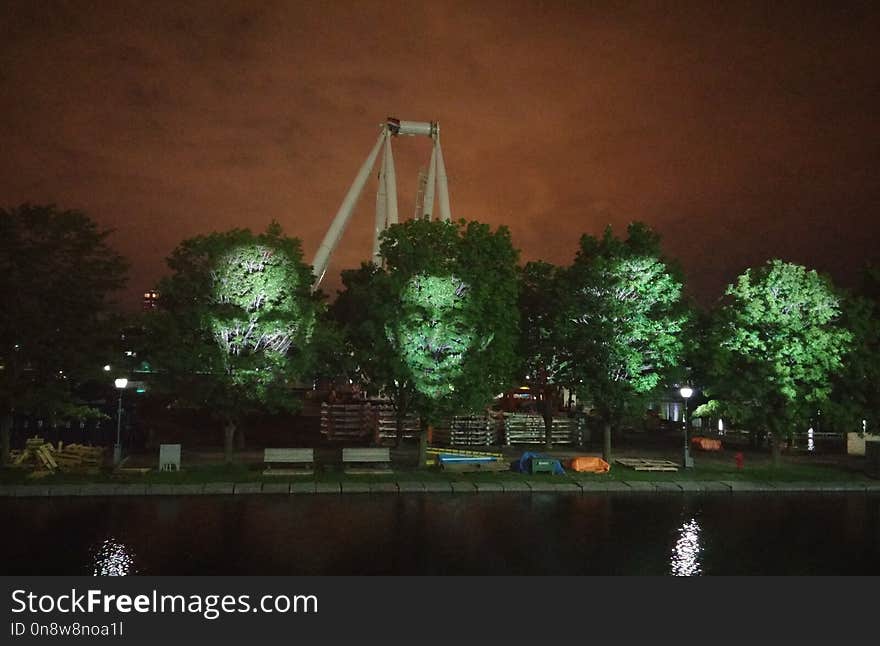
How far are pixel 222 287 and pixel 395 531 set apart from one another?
14.8m

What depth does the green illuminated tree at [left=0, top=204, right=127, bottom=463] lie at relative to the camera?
89.8 ft

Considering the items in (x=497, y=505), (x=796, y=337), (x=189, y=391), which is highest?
(x=796, y=337)

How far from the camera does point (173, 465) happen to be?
90.5 feet

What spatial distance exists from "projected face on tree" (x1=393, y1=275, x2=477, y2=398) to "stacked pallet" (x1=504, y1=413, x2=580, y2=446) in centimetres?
1410

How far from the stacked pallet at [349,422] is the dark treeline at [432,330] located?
12873mm

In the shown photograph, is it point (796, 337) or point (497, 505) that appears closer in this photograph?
point (497, 505)

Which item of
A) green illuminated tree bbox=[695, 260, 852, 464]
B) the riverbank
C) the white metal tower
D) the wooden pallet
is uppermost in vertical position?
the white metal tower

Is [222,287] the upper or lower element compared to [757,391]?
upper

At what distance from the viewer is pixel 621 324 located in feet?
108

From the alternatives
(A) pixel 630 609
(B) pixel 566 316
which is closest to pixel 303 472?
(B) pixel 566 316

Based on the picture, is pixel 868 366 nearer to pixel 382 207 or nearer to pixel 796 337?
pixel 796 337

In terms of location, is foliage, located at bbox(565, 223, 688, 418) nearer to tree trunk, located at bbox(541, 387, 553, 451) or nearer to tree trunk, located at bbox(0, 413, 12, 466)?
tree trunk, located at bbox(541, 387, 553, 451)

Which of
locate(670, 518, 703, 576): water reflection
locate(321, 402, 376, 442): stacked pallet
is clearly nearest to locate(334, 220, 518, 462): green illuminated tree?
locate(670, 518, 703, 576): water reflection

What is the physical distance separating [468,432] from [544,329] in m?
9.56
